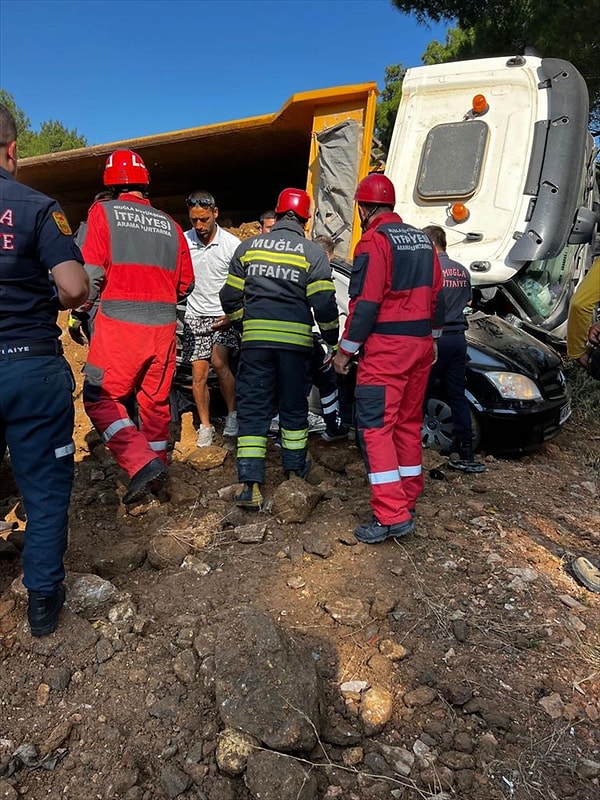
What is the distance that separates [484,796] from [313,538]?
4.65ft

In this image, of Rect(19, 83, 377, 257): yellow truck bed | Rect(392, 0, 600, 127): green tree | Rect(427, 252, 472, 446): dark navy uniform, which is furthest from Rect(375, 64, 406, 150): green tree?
Rect(427, 252, 472, 446): dark navy uniform

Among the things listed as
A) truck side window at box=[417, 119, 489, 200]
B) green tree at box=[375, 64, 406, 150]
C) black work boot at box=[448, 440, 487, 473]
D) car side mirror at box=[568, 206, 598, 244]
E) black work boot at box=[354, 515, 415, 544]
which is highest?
green tree at box=[375, 64, 406, 150]

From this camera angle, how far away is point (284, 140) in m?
6.51

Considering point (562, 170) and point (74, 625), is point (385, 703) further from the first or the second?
point (562, 170)

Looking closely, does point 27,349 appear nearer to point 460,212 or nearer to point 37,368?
point 37,368

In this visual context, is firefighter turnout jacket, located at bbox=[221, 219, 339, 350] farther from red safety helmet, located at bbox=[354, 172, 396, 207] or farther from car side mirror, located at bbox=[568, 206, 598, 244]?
car side mirror, located at bbox=[568, 206, 598, 244]

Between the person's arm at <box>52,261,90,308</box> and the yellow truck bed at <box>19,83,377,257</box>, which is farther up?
the yellow truck bed at <box>19,83,377,257</box>

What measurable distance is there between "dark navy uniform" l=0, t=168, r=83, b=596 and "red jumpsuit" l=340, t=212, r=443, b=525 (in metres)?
1.39

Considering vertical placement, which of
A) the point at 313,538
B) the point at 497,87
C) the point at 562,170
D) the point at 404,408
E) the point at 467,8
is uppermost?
the point at 467,8

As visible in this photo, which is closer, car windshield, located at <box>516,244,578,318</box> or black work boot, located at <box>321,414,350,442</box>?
black work boot, located at <box>321,414,350,442</box>

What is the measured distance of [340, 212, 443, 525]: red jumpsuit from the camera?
9.52 ft

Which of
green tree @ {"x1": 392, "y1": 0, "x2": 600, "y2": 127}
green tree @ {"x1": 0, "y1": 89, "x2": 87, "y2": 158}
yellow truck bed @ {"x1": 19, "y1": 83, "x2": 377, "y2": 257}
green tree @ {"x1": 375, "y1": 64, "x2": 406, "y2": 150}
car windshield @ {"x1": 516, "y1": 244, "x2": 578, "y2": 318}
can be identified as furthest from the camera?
green tree @ {"x1": 0, "y1": 89, "x2": 87, "y2": 158}

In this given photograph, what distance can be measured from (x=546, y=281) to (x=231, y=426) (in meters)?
3.17

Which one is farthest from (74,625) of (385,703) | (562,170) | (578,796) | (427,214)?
(562,170)
